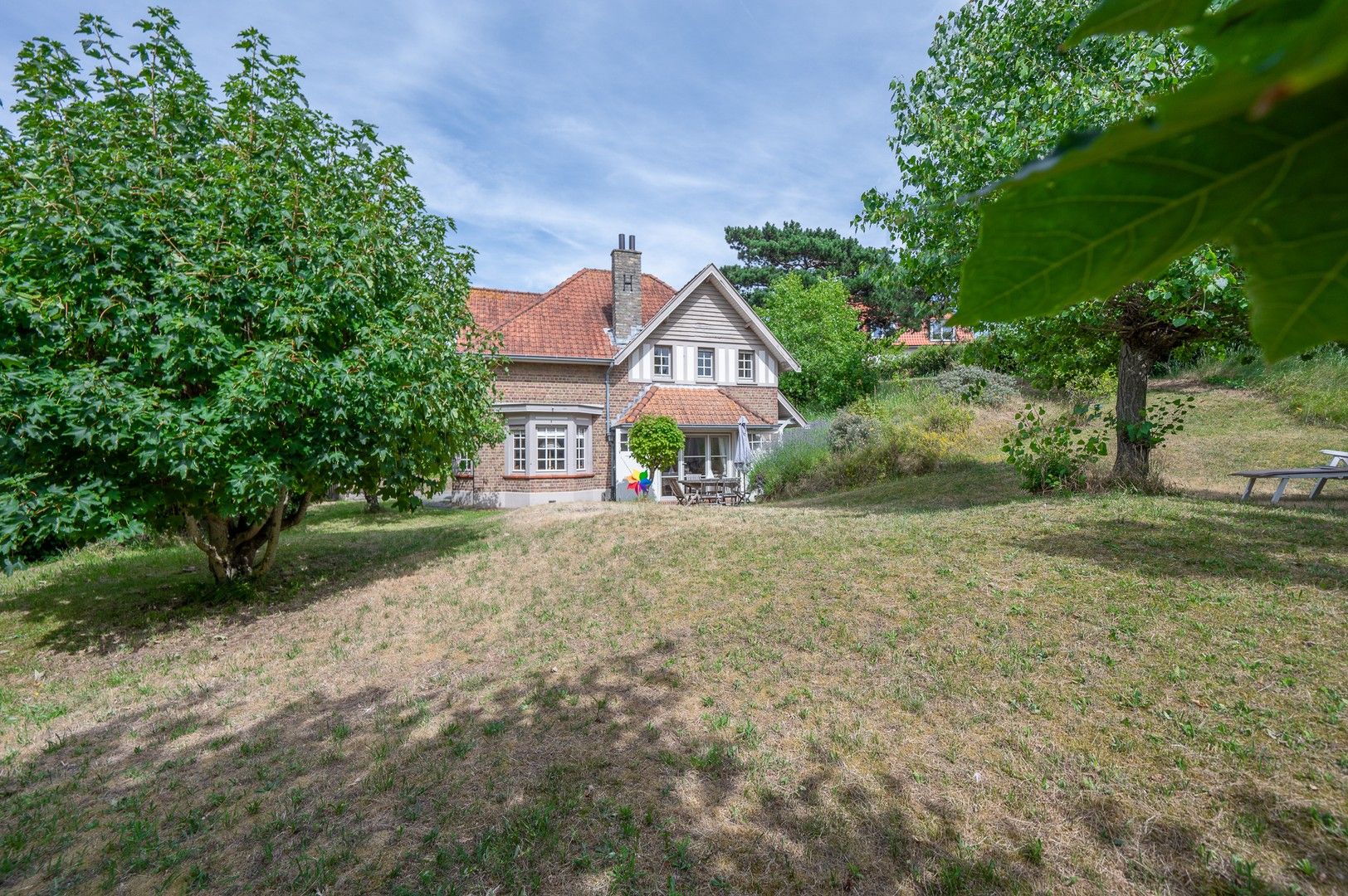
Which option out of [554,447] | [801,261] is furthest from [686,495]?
[801,261]

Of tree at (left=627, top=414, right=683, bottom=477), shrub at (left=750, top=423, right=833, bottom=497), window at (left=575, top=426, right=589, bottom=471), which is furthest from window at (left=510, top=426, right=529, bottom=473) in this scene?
shrub at (left=750, top=423, right=833, bottom=497)

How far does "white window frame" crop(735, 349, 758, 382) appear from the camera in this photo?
72.5 feet

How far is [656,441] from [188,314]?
1146 centimetres

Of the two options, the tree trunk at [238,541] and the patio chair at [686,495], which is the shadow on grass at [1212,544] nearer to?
the tree trunk at [238,541]

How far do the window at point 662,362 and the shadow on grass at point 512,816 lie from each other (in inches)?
670

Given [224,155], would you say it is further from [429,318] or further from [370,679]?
[370,679]

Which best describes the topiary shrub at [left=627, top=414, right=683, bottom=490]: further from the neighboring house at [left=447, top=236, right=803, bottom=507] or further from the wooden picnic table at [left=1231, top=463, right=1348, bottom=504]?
the wooden picnic table at [left=1231, top=463, right=1348, bottom=504]

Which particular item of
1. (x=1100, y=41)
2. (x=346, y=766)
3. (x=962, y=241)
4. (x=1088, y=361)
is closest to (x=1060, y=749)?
(x=346, y=766)

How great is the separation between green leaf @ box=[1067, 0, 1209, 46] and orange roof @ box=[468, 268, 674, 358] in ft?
64.4

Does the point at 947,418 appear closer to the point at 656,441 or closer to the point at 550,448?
the point at 656,441

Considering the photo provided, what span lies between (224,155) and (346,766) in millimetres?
6602

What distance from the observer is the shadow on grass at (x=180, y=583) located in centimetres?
732

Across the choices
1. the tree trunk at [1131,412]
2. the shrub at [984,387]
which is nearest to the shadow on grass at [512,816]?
the tree trunk at [1131,412]

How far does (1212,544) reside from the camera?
21.3 feet
